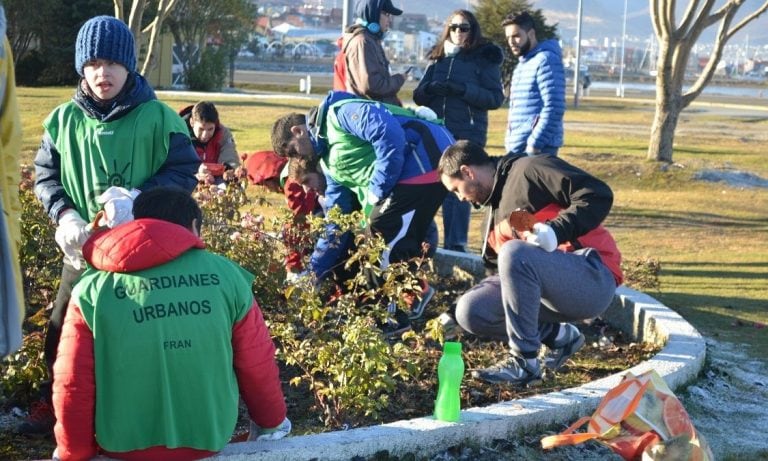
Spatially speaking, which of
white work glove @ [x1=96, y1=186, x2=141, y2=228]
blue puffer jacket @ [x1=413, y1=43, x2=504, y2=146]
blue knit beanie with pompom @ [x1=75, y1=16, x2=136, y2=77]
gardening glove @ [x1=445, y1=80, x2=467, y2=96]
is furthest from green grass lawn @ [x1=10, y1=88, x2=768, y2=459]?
white work glove @ [x1=96, y1=186, x2=141, y2=228]

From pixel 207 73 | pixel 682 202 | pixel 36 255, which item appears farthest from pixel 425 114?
pixel 207 73

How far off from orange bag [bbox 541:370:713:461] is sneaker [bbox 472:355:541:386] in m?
1.18

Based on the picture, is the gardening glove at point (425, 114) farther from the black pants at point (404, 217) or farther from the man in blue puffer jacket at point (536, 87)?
the man in blue puffer jacket at point (536, 87)

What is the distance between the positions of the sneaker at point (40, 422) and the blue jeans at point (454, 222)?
15.3 feet

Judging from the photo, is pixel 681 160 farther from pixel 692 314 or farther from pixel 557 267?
pixel 557 267

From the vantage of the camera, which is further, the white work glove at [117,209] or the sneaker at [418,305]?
the sneaker at [418,305]

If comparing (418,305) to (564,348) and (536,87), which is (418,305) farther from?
(536,87)

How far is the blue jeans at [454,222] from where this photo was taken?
8.97m

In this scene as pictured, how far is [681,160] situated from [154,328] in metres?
14.9

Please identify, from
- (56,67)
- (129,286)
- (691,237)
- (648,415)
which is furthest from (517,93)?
(56,67)

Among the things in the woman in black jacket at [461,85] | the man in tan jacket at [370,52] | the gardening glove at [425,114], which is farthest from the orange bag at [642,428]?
the woman in black jacket at [461,85]

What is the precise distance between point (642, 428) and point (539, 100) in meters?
5.04

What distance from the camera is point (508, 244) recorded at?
210 inches

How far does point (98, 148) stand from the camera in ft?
15.5
